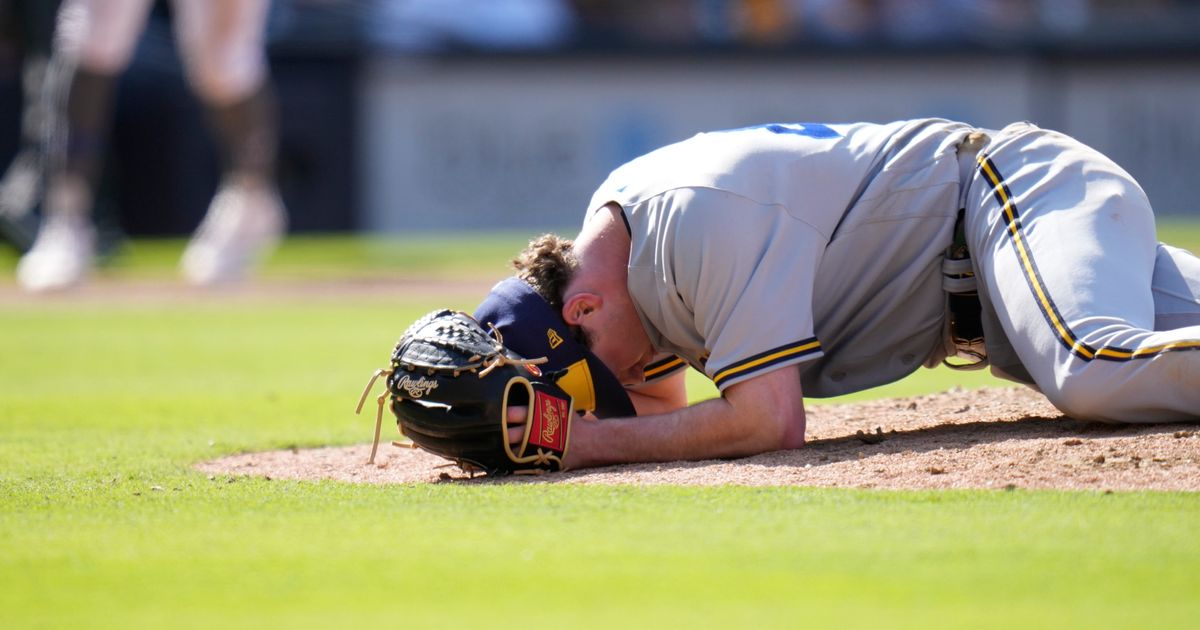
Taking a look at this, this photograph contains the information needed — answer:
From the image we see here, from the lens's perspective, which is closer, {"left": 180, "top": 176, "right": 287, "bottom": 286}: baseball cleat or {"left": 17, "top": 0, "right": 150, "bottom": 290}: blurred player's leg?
{"left": 17, "top": 0, "right": 150, "bottom": 290}: blurred player's leg

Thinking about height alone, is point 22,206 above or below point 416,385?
below

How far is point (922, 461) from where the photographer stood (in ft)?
12.2

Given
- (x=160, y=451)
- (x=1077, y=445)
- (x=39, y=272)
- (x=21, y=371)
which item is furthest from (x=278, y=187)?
(x=1077, y=445)

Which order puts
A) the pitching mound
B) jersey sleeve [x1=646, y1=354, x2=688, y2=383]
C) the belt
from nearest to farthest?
the pitching mound → the belt → jersey sleeve [x1=646, y1=354, x2=688, y2=383]

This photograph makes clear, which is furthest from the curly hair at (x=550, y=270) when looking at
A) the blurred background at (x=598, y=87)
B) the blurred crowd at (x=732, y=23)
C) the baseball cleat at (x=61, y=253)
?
the blurred crowd at (x=732, y=23)

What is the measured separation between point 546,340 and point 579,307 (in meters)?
0.13

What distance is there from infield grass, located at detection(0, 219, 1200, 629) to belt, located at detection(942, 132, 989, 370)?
1.03m

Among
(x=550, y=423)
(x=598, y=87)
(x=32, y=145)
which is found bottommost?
(x=598, y=87)

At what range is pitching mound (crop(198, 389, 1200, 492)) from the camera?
3467 mm

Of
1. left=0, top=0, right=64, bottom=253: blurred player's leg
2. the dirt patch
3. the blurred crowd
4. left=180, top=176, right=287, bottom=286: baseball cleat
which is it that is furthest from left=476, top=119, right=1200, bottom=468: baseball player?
the blurred crowd

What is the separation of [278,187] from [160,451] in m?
18.8

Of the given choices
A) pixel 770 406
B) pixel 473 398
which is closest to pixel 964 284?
pixel 770 406

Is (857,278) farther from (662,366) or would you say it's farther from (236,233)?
(236,233)

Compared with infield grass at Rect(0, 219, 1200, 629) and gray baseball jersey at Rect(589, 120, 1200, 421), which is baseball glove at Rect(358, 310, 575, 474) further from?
gray baseball jersey at Rect(589, 120, 1200, 421)
